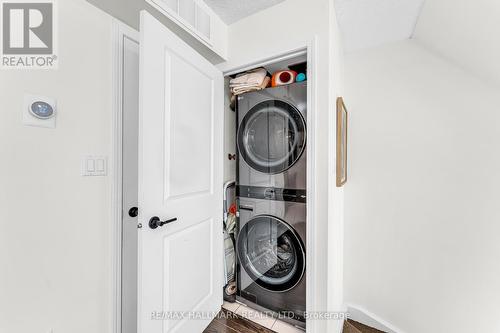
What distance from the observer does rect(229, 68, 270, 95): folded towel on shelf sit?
164cm

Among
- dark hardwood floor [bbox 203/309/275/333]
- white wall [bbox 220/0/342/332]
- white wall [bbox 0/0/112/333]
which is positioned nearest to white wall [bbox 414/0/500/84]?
white wall [bbox 220/0/342/332]

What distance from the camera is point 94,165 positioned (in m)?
1.08

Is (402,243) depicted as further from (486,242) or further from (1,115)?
(1,115)

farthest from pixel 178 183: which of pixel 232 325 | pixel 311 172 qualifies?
pixel 232 325

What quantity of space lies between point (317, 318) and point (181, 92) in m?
1.69

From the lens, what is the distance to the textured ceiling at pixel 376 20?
1.30 meters

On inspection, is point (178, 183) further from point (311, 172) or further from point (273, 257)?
point (273, 257)

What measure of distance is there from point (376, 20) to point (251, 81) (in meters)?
0.97

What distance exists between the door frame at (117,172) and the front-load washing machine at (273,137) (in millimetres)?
881

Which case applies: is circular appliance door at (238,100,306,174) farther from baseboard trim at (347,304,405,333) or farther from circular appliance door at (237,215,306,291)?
baseboard trim at (347,304,405,333)

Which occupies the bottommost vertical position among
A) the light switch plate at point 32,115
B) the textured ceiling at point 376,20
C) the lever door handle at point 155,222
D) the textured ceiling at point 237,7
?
the lever door handle at point 155,222

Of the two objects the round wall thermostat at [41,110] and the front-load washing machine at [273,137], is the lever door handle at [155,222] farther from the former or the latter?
the front-load washing machine at [273,137]

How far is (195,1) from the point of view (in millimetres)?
1339

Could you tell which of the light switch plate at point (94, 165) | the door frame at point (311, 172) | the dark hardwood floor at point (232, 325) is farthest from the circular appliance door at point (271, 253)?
the light switch plate at point (94, 165)
